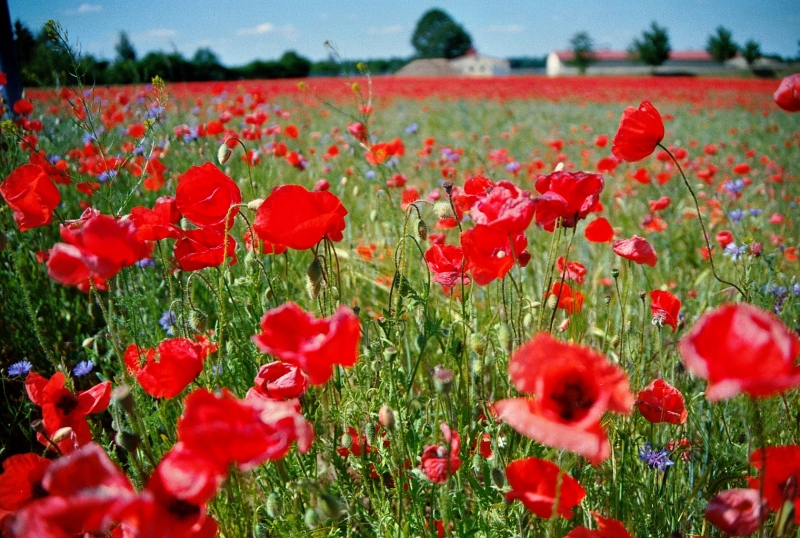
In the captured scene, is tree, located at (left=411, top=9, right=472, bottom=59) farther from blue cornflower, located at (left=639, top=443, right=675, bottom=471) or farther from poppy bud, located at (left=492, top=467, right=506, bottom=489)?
→ poppy bud, located at (left=492, top=467, right=506, bottom=489)

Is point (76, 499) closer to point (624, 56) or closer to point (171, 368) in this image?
point (171, 368)

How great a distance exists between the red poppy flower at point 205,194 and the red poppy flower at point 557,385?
74 centimetres

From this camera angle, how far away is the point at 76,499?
640 millimetres

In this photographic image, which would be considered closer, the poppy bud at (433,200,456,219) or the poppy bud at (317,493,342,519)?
the poppy bud at (317,493,342,519)

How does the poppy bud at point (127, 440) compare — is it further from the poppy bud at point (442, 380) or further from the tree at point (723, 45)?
the tree at point (723, 45)

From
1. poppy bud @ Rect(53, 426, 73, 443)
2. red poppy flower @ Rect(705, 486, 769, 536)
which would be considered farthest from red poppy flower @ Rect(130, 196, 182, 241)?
red poppy flower @ Rect(705, 486, 769, 536)

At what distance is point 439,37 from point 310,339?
2955 inches

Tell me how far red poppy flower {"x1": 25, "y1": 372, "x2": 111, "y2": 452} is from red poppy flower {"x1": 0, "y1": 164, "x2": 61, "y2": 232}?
0.36 metres

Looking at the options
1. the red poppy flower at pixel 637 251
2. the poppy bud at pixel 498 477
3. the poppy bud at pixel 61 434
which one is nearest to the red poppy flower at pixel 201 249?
the poppy bud at pixel 61 434

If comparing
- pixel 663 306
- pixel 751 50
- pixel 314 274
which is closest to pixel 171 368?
pixel 314 274

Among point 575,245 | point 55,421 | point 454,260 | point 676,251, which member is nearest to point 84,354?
point 55,421

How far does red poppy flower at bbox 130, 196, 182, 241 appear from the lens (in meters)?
1.25

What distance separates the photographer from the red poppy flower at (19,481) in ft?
3.01

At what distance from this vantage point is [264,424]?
2.54 feet
